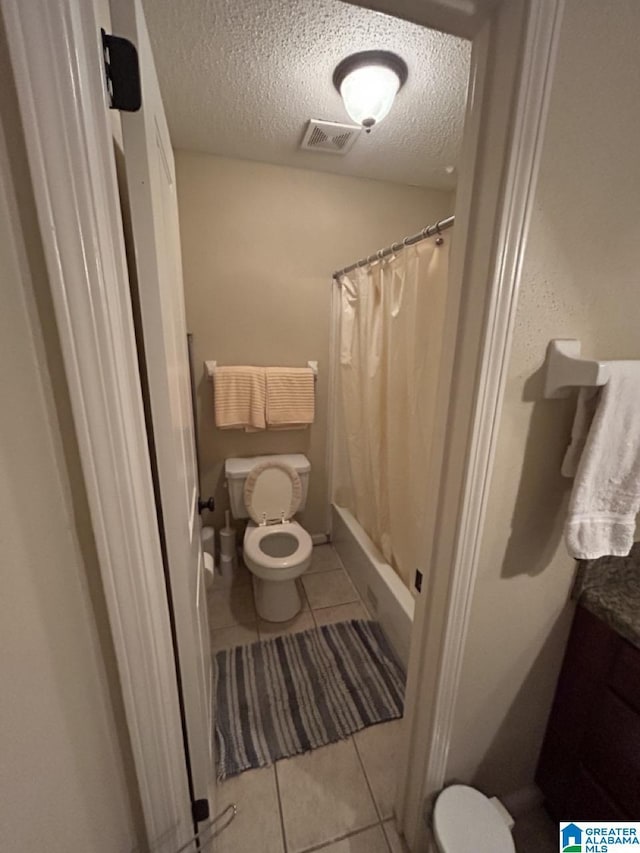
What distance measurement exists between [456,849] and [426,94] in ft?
7.63

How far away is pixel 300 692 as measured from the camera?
4.75ft

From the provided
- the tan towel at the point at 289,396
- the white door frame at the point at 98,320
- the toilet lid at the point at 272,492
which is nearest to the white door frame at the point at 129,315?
the white door frame at the point at 98,320

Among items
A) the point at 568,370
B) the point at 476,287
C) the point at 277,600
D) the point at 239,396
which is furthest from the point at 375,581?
the point at 476,287

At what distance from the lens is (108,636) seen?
0.62 m

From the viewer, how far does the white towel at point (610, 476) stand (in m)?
0.66

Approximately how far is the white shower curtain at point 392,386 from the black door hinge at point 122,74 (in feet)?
3.47

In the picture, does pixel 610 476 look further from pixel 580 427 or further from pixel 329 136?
pixel 329 136

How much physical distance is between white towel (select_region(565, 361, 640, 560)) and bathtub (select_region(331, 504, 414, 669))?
37.0 inches

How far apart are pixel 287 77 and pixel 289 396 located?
135 cm

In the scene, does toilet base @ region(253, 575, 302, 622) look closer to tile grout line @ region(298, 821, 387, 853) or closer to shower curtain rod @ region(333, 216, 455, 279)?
tile grout line @ region(298, 821, 387, 853)

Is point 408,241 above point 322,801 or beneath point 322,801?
above

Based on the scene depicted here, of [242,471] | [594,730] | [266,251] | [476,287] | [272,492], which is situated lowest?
[594,730]

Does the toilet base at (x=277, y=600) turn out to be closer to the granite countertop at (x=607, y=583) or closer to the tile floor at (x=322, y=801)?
the tile floor at (x=322, y=801)

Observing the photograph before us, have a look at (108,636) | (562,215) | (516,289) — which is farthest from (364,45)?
(108,636)
